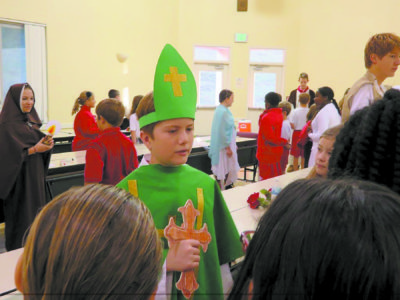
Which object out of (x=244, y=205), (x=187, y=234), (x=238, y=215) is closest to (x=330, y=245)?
(x=187, y=234)

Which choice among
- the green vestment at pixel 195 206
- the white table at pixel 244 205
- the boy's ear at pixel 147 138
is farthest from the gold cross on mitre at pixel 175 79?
the white table at pixel 244 205

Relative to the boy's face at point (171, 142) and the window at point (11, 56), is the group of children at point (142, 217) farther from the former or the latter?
the window at point (11, 56)

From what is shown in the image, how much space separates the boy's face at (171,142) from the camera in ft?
4.84

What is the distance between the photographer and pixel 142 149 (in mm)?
5336

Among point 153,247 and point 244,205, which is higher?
point 153,247

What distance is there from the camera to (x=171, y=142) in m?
1.48

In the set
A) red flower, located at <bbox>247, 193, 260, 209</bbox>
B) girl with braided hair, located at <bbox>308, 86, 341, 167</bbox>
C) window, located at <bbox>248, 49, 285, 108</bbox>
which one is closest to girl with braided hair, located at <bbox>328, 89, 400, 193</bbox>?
red flower, located at <bbox>247, 193, 260, 209</bbox>

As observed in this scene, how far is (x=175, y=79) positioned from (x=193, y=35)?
988 cm

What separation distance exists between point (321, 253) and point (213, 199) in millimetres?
1095

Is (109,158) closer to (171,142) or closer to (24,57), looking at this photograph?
(171,142)

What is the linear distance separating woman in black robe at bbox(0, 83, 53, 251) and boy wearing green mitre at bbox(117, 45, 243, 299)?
2272 millimetres

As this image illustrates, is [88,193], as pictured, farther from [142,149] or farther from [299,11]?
[299,11]

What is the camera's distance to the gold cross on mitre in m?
1.55

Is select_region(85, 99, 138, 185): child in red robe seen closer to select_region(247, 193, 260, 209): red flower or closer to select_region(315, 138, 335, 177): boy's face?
select_region(247, 193, 260, 209): red flower
